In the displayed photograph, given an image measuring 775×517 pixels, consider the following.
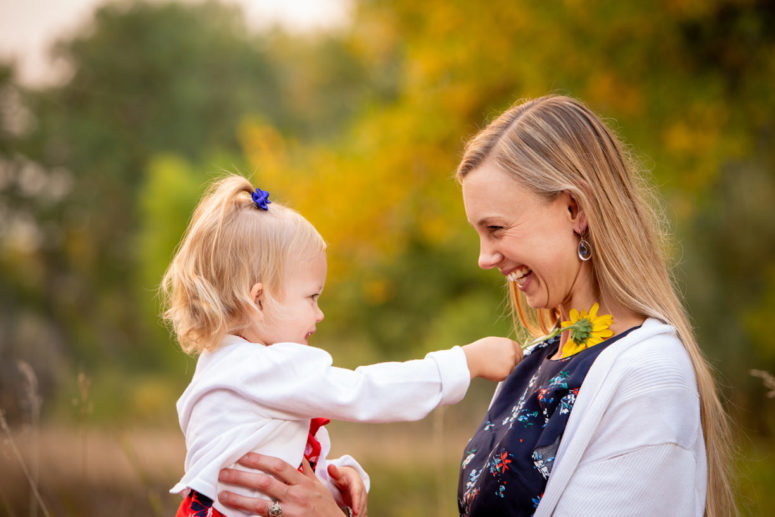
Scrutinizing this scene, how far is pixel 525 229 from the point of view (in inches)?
73.7

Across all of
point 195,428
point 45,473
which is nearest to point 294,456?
point 195,428

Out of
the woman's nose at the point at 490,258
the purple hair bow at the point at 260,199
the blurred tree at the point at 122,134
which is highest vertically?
the blurred tree at the point at 122,134

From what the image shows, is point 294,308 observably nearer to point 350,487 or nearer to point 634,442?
point 350,487

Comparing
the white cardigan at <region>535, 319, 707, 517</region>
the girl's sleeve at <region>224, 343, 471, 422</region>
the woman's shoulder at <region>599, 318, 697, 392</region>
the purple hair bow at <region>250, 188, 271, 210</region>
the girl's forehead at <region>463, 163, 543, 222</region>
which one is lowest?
the white cardigan at <region>535, 319, 707, 517</region>

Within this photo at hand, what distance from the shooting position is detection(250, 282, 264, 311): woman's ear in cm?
188

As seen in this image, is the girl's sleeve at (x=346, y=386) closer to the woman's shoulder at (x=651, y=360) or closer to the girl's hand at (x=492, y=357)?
the girl's hand at (x=492, y=357)

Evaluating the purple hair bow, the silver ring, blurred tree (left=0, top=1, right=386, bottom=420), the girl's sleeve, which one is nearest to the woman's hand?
the silver ring

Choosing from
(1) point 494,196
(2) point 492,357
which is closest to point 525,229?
(1) point 494,196

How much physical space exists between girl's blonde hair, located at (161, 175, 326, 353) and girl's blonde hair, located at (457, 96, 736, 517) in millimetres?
564

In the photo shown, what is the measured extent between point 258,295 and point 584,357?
86 cm

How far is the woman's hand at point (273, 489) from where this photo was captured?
5.69 feet

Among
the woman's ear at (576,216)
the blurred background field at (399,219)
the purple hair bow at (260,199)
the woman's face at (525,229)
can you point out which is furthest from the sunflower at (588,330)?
the purple hair bow at (260,199)

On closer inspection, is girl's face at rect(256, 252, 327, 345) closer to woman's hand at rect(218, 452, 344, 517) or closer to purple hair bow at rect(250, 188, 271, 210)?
purple hair bow at rect(250, 188, 271, 210)

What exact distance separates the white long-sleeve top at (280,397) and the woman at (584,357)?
0.08 meters
